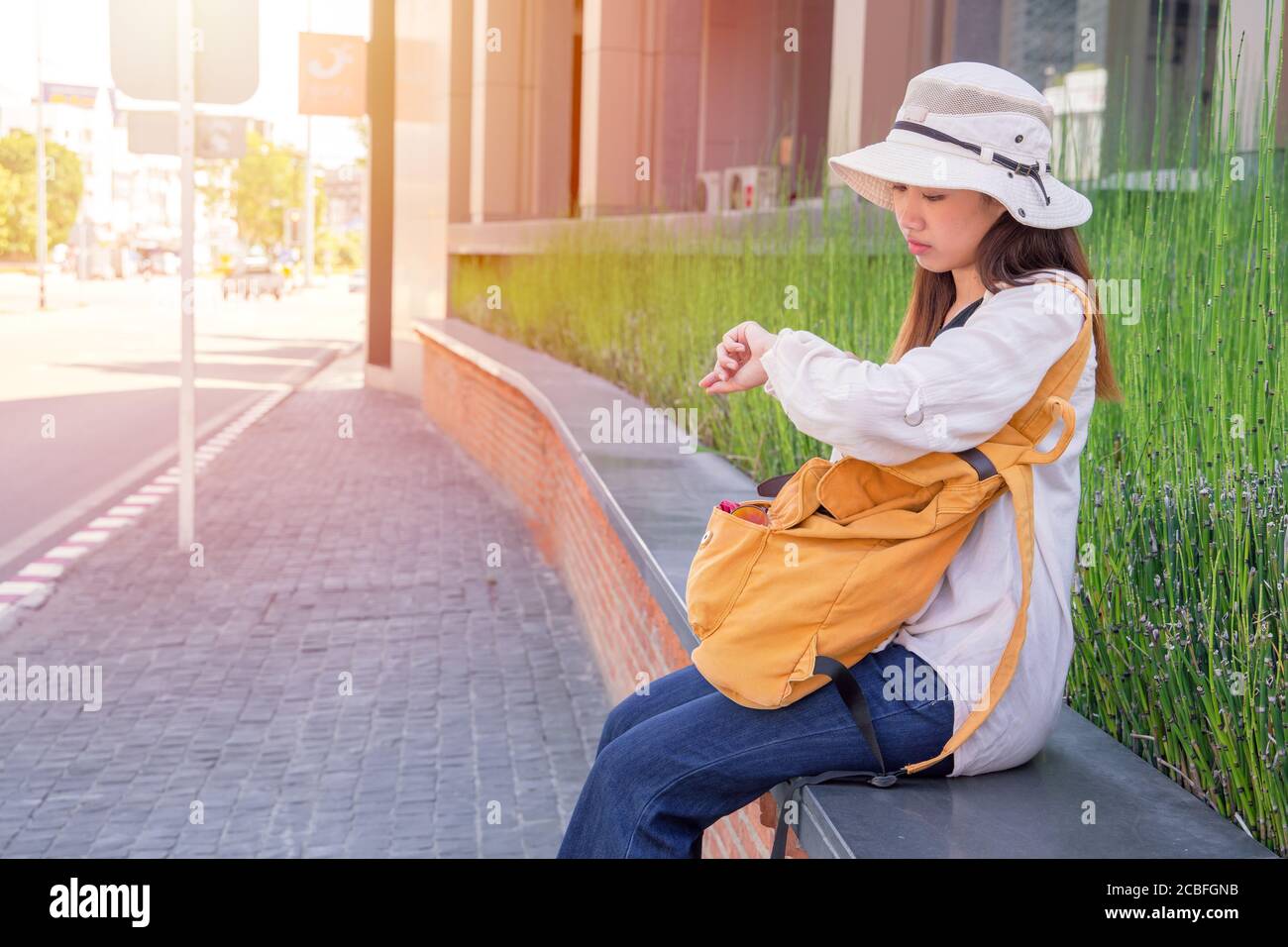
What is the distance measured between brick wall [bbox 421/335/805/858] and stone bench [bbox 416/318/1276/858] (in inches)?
0.4

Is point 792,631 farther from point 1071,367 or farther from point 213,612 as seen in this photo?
point 213,612

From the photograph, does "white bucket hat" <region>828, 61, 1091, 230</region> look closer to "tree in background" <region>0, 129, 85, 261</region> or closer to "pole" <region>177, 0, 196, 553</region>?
"pole" <region>177, 0, 196, 553</region>

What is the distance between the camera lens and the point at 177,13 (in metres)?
8.77

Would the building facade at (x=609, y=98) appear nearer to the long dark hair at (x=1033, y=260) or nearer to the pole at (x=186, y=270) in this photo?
the pole at (x=186, y=270)

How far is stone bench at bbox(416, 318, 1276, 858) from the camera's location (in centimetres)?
235

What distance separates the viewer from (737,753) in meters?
2.48

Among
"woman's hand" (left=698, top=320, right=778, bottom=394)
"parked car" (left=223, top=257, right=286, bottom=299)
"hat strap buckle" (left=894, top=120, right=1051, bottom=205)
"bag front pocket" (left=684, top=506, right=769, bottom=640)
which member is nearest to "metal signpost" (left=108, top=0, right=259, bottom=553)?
"woman's hand" (left=698, top=320, right=778, bottom=394)

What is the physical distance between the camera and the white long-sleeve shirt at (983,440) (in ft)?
7.65

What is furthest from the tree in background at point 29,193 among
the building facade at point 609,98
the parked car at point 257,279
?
the building facade at point 609,98

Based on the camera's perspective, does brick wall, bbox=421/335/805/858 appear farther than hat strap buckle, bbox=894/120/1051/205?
Yes

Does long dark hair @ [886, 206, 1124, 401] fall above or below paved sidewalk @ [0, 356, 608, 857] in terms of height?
above

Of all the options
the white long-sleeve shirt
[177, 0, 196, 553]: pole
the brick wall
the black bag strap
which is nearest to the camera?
the white long-sleeve shirt
